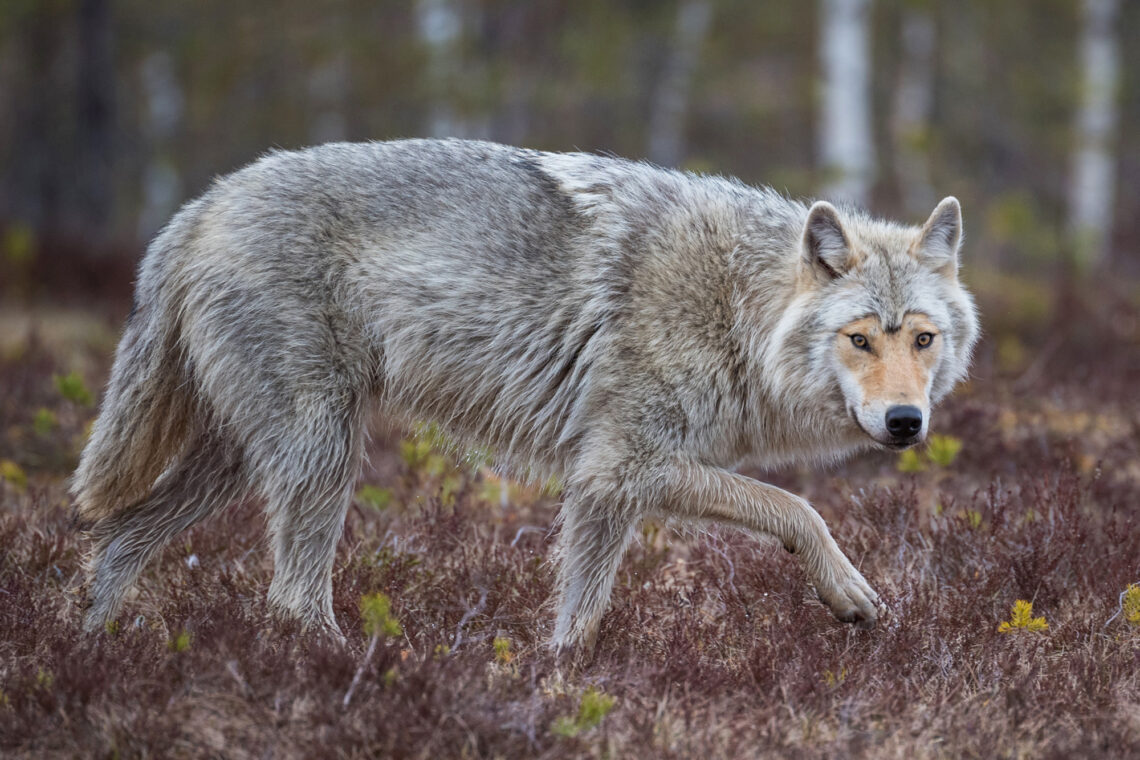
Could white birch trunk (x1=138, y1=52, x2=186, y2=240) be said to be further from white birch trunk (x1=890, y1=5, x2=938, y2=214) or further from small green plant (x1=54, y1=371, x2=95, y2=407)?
small green plant (x1=54, y1=371, x2=95, y2=407)

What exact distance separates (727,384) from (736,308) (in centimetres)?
33

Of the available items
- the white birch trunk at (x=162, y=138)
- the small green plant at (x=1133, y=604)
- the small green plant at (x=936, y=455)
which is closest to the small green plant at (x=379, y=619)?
the small green plant at (x=1133, y=604)

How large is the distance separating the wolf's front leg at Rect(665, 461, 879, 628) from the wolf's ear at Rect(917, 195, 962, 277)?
1210 millimetres

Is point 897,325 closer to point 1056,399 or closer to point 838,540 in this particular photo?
point 838,540

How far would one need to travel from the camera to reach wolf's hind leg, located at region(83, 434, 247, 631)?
15.7 ft

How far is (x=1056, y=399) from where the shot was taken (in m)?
8.09

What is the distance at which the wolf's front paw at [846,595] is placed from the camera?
431 centimetres

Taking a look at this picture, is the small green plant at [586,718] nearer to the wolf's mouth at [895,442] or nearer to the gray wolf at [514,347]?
the gray wolf at [514,347]

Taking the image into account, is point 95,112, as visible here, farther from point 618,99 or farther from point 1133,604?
point 1133,604

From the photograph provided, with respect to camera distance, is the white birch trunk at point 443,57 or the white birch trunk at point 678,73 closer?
the white birch trunk at point 443,57

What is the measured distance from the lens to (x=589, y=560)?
183 inches

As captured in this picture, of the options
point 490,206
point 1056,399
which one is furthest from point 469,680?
point 1056,399

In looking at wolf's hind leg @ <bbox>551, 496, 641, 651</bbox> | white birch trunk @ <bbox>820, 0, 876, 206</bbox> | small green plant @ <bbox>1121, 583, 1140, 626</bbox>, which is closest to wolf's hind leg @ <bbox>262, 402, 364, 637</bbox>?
wolf's hind leg @ <bbox>551, 496, 641, 651</bbox>

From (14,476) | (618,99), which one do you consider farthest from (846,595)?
(618,99)
